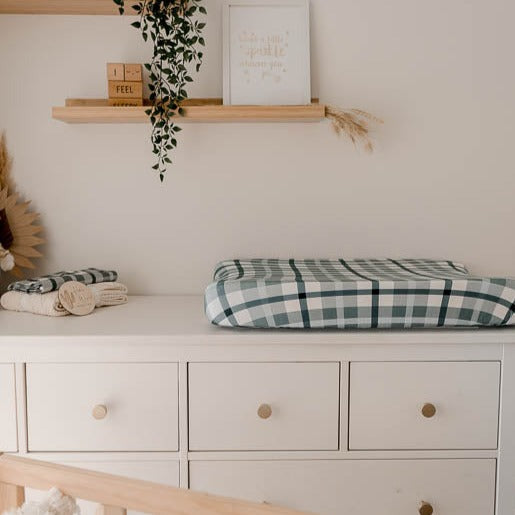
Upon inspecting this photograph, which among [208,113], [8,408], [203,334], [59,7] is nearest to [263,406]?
[203,334]

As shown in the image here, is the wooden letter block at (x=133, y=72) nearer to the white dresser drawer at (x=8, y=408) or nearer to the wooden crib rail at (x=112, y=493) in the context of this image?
the white dresser drawer at (x=8, y=408)

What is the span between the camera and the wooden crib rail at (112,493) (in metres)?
0.76

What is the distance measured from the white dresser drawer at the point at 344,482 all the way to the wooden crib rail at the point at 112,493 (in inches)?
24.4

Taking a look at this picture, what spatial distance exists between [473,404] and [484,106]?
0.96 m

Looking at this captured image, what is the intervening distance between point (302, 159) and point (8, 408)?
1.09 metres

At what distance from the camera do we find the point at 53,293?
159 cm

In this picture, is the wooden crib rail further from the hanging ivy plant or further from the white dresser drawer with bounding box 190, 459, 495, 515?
the hanging ivy plant

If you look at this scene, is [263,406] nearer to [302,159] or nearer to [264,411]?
[264,411]

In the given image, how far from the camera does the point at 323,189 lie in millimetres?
1913

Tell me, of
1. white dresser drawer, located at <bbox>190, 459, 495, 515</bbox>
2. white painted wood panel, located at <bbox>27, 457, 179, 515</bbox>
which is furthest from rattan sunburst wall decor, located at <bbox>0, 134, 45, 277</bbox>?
white dresser drawer, located at <bbox>190, 459, 495, 515</bbox>

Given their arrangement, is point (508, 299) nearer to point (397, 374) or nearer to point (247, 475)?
point (397, 374)

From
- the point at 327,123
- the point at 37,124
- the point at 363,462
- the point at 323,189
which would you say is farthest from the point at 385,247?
the point at 37,124

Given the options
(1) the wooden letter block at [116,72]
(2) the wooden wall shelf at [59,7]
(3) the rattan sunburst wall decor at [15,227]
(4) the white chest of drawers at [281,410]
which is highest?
(2) the wooden wall shelf at [59,7]

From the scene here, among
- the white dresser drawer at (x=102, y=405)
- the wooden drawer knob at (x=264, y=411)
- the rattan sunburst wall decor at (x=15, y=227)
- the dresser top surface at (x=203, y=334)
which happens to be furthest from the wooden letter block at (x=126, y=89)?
the wooden drawer knob at (x=264, y=411)
